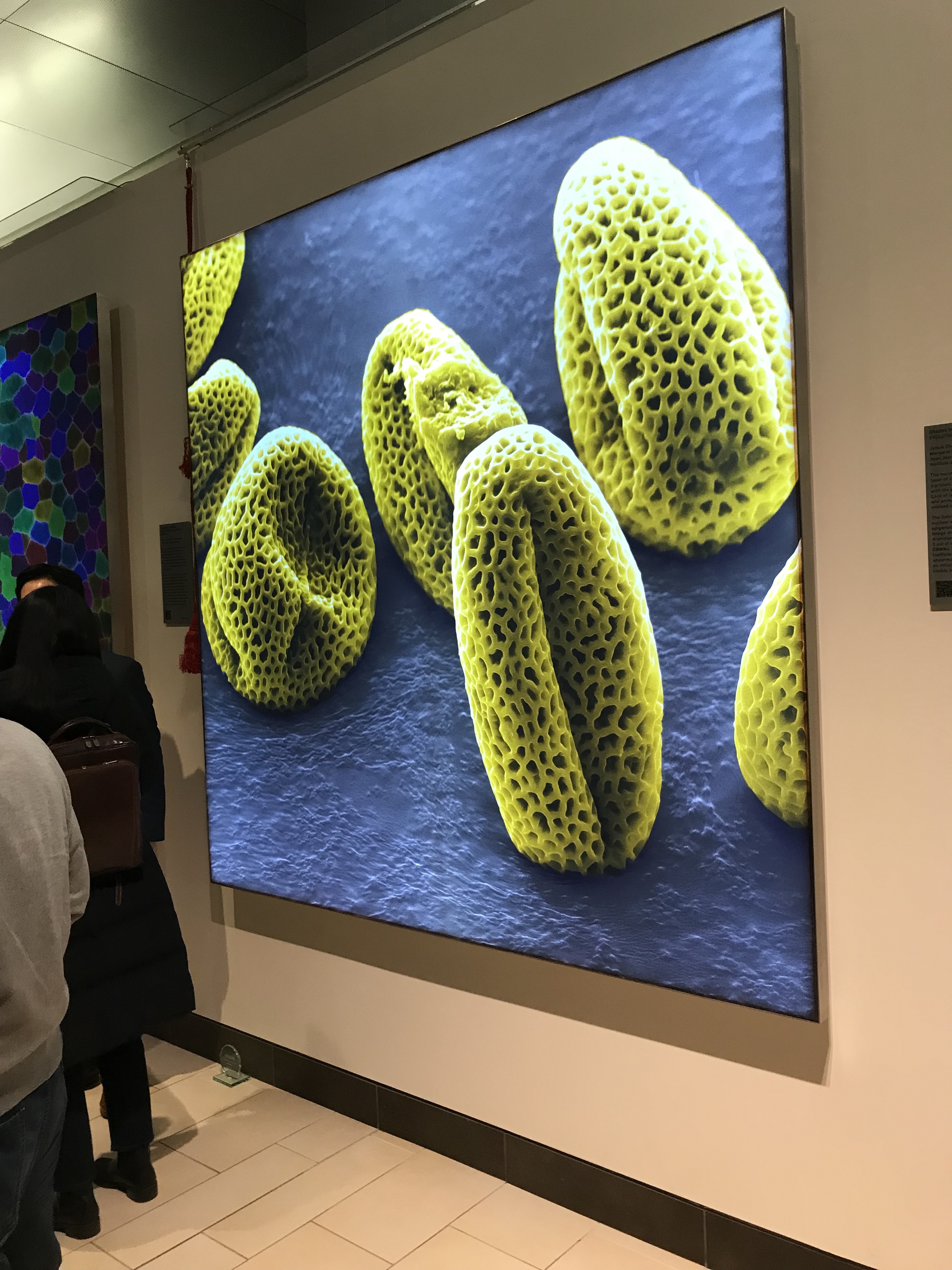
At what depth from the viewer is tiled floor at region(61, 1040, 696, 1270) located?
2.08 meters

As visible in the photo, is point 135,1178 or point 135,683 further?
point 135,683

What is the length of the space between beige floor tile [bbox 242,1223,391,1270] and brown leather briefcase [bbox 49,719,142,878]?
2.77ft

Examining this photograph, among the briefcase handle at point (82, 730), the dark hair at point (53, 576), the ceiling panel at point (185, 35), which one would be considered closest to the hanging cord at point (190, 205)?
the ceiling panel at point (185, 35)

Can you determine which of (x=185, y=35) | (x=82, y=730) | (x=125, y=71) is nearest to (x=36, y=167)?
(x=125, y=71)

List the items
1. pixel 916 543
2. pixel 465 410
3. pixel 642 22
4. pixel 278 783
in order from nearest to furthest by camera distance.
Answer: pixel 916 543, pixel 642 22, pixel 465 410, pixel 278 783

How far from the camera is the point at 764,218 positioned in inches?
68.3

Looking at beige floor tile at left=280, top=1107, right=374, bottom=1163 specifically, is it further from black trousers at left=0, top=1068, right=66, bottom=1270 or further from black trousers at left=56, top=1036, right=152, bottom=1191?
black trousers at left=0, top=1068, right=66, bottom=1270

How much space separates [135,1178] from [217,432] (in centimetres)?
179

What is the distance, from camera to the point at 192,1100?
9.27 ft

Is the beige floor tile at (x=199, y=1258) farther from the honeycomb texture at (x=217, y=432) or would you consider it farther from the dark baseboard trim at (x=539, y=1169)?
the honeycomb texture at (x=217, y=432)

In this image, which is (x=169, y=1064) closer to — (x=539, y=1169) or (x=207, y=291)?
(x=539, y=1169)

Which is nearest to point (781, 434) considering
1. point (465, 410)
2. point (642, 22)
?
point (465, 410)

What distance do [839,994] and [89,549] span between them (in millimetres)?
2503

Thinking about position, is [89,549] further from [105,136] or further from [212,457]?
[105,136]
